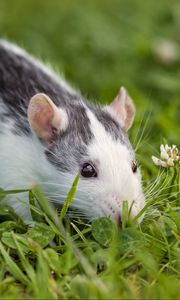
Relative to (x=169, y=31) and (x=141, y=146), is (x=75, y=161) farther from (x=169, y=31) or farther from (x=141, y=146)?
(x=169, y=31)

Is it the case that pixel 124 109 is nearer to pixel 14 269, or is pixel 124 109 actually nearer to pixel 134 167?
pixel 134 167

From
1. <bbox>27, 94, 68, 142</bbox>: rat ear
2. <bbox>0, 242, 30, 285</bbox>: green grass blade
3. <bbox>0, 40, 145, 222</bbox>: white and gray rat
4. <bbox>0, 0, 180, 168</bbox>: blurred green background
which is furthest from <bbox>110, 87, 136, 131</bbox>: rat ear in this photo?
<bbox>0, 242, 30, 285</bbox>: green grass blade

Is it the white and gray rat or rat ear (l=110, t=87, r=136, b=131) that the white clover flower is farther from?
rat ear (l=110, t=87, r=136, b=131)

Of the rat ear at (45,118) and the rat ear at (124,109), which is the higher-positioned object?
the rat ear at (124,109)

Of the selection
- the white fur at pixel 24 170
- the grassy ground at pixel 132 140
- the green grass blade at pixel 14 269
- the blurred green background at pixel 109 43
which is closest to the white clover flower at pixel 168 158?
the grassy ground at pixel 132 140

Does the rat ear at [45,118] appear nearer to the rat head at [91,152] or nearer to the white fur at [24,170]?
the rat head at [91,152]

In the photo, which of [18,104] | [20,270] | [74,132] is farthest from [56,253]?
[18,104]

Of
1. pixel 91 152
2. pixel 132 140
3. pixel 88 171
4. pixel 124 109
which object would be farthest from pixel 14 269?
pixel 132 140
